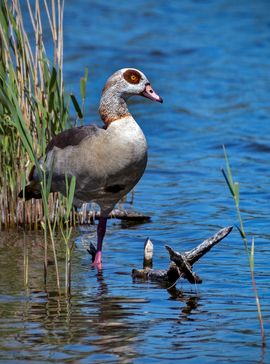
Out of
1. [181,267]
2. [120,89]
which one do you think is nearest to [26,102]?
[120,89]

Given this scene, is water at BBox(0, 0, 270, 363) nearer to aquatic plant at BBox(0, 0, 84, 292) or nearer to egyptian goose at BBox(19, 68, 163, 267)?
aquatic plant at BBox(0, 0, 84, 292)

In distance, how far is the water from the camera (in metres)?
6.19

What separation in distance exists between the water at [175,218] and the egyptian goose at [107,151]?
2.21 ft

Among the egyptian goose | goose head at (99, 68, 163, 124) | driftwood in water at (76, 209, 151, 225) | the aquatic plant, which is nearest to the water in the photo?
driftwood in water at (76, 209, 151, 225)

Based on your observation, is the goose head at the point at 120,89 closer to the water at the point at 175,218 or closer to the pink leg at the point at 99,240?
the pink leg at the point at 99,240

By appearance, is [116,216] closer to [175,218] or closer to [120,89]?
[175,218]

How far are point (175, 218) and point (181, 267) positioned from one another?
9.19 feet

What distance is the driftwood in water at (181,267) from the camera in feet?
24.0

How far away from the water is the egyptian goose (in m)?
0.67

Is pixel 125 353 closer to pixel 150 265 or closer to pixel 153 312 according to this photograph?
pixel 153 312

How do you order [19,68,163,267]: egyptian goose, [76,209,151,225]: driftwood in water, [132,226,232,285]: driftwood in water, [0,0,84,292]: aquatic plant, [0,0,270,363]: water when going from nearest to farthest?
1. [0,0,270,363]: water
2. [132,226,232,285]: driftwood in water
3. [19,68,163,267]: egyptian goose
4. [0,0,84,292]: aquatic plant
5. [76,209,151,225]: driftwood in water

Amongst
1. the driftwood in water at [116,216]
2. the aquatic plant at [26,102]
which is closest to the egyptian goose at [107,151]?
the aquatic plant at [26,102]

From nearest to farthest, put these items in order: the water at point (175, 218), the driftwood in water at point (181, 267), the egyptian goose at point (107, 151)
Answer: the water at point (175, 218) → the driftwood in water at point (181, 267) → the egyptian goose at point (107, 151)

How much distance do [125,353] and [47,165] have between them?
2922 mm
